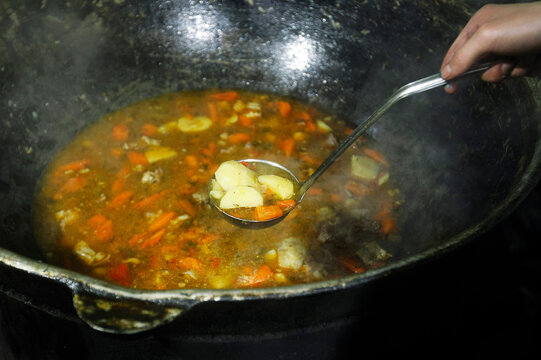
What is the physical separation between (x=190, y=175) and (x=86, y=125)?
35.2 inches

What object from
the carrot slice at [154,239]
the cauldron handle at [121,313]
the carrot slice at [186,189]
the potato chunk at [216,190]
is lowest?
the carrot slice at [154,239]

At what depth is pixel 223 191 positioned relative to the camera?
8.21 feet

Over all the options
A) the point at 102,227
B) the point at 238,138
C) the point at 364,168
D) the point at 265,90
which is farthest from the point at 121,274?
the point at 265,90

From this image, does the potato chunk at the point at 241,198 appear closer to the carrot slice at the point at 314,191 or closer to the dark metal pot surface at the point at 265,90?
the carrot slice at the point at 314,191

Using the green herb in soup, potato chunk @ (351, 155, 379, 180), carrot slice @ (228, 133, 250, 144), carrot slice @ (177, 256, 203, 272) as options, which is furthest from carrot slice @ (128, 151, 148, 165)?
potato chunk @ (351, 155, 379, 180)

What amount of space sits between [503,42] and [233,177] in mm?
1369

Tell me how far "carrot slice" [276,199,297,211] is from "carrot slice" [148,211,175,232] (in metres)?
0.60

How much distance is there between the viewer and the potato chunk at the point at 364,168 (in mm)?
2910

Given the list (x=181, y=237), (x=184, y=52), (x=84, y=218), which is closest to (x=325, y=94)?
(x=184, y=52)

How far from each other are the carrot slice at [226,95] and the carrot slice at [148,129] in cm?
53

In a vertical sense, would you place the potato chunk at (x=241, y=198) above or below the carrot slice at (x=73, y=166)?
above

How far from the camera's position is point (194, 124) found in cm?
316

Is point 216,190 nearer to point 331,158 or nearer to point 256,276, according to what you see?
point 256,276

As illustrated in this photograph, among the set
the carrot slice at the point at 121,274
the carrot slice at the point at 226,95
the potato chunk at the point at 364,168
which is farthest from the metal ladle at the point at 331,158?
the carrot slice at the point at 226,95
